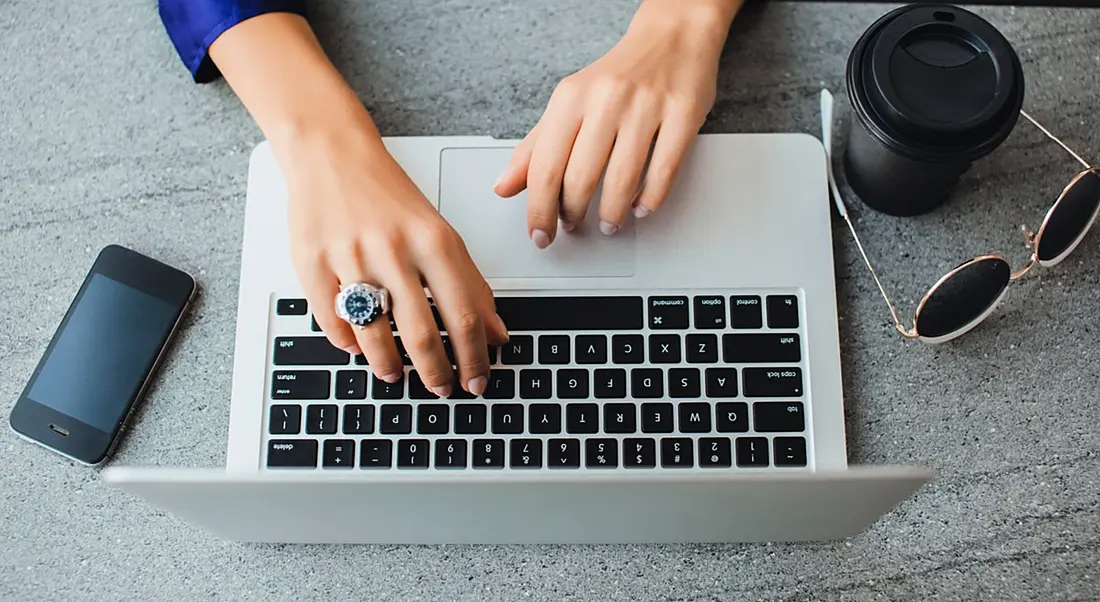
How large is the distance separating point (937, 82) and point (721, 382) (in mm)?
227

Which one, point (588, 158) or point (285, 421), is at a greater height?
point (588, 158)

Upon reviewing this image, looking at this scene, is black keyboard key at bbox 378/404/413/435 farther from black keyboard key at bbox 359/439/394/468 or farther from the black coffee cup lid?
the black coffee cup lid

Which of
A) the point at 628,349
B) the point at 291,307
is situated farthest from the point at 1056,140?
the point at 291,307

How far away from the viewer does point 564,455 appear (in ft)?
1.91

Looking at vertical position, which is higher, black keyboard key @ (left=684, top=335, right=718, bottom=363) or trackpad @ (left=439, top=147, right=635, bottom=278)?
trackpad @ (left=439, top=147, right=635, bottom=278)

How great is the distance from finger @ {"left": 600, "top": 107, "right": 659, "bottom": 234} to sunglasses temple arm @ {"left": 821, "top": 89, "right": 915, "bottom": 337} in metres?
0.14

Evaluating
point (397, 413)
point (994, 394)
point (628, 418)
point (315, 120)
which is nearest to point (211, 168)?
point (315, 120)

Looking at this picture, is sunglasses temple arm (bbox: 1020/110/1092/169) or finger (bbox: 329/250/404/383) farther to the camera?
sunglasses temple arm (bbox: 1020/110/1092/169)

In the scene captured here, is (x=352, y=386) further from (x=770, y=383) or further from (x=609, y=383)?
(x=770, y=383)

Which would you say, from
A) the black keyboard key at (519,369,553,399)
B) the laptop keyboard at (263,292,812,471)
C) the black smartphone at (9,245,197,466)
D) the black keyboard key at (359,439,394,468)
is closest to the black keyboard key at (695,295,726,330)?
the laptop keyboard at (263,292,812,471)

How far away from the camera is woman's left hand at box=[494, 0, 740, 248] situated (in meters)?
0.59

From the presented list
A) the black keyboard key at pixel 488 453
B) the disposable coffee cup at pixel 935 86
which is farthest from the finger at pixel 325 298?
the disposable coffee cup at pixel 935 86

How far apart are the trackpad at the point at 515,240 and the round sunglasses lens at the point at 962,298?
197 millimetres

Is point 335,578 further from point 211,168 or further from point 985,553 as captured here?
point 985,553
